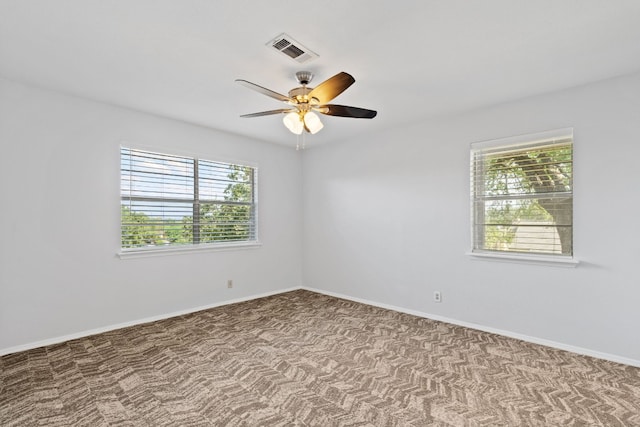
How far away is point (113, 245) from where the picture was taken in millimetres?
3658

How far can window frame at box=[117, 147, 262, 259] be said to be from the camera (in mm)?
3773

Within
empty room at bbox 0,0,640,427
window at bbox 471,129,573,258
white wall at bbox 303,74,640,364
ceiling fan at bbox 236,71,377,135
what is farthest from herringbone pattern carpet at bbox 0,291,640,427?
ceiling fan at bbox 236,71,377,135

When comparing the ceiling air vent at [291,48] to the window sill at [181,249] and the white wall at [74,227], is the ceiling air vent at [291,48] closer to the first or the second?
the white wall at [74,227]

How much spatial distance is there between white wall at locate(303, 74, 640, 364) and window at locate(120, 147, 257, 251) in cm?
121

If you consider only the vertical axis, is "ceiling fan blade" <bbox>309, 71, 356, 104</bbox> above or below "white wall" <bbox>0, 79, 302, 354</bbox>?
above

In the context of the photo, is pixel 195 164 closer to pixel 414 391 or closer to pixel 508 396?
pixel 414 391

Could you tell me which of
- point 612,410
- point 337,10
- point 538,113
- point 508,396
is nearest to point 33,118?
point 337,10

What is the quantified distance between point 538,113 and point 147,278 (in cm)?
468

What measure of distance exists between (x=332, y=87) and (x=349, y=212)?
108 inches

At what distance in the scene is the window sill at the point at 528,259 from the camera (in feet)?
10.2

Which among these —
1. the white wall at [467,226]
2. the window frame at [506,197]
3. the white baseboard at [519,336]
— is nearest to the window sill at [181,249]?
the white wall at [467,226]

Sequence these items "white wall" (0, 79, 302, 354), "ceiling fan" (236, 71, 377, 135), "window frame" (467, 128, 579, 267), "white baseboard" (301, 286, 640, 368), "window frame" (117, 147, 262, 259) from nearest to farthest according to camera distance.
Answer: "ceiling fan" (236, 71, 377, 135) < "white baseboard" (301, 286, 640, 368) < "white wall" (0, 79, 302, 354) < "window frame" (467, 128, 579, 267) < "window frame" (117, 147, 262, 259)

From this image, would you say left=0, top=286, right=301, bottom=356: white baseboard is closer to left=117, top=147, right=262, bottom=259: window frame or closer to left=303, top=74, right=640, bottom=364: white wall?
left=117, top=147, right=262, bottom=259: window frame

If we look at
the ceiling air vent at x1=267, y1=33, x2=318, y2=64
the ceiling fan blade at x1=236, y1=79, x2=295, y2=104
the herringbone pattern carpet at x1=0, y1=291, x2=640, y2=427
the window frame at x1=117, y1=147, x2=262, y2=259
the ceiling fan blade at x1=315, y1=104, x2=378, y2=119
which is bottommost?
the herringbone pattern carpet at x1=0, y1=291, x2=640, y2=427
